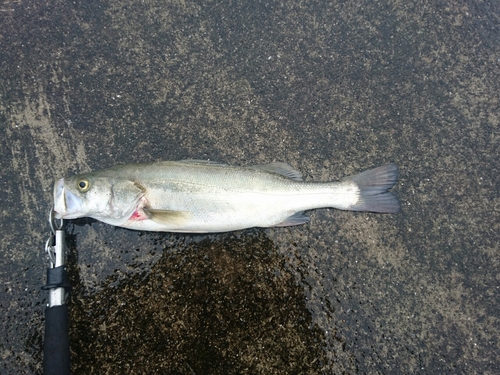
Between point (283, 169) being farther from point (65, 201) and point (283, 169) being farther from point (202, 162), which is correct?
point (65, 201)

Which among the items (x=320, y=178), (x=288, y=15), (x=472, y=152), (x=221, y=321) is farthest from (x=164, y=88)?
(x=472, y=152)

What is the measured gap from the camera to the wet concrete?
3.17 m

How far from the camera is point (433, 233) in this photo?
11.0 ft

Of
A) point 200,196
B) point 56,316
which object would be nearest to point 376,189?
point 200,196

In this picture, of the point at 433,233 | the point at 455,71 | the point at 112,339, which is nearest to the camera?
the point at 112,339

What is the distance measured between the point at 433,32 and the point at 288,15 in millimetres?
1553

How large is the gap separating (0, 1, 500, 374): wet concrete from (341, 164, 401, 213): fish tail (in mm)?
221

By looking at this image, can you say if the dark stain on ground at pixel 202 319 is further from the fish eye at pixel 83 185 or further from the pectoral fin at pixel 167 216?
the fish eye at pixel 83 185

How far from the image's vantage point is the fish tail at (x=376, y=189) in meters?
3.17

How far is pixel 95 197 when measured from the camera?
292 centimetres

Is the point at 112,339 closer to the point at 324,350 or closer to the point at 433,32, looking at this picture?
the point at 324,350

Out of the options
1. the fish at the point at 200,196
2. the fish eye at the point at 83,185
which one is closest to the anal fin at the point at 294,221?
the fish at the point at 200,196

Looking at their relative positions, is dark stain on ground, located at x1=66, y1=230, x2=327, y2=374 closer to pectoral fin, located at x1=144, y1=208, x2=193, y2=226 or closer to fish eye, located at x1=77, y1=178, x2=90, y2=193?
pectoral fin, located at x1=144, y1=208, x2=193, y2=226

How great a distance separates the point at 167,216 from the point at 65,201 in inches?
33.4
